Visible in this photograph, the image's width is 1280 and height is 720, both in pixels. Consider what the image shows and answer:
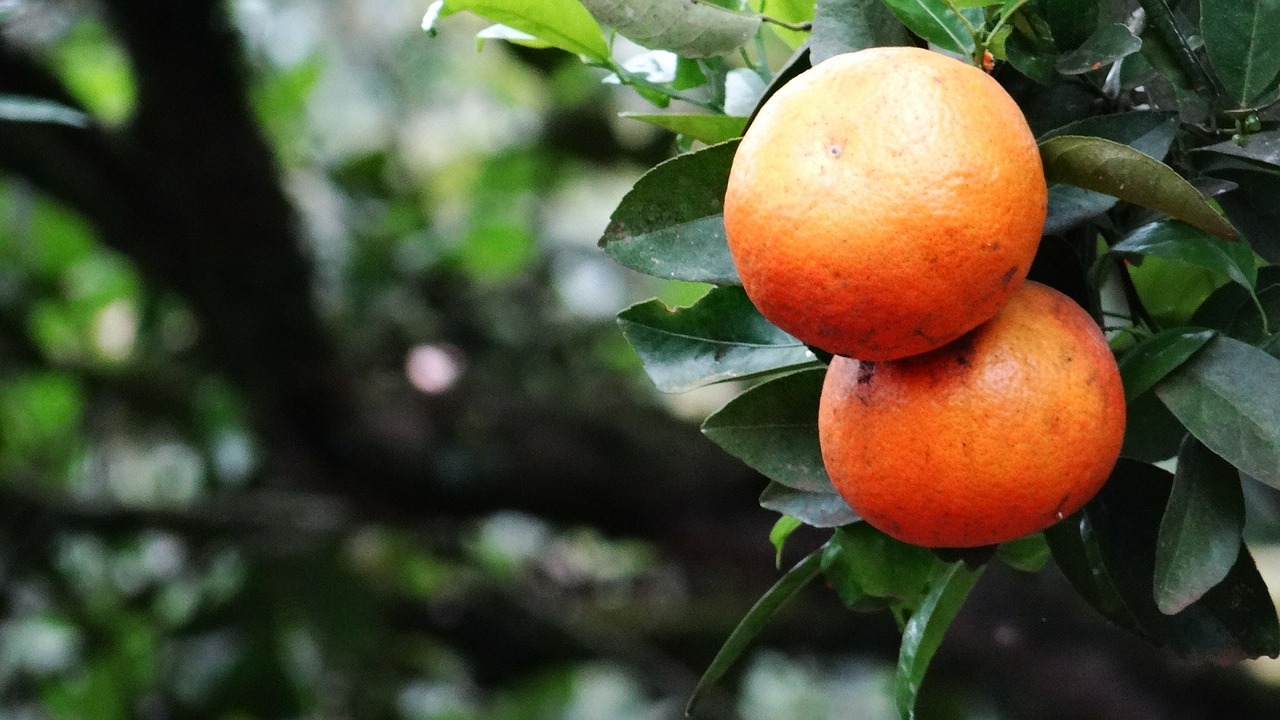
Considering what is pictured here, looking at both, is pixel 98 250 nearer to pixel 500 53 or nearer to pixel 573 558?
pixel 500 53

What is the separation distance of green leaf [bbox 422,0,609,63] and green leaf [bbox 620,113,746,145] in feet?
0.25

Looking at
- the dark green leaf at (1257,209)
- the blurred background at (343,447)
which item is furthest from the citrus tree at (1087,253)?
the blurred background at (343,447)

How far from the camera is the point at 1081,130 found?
1.41 ft

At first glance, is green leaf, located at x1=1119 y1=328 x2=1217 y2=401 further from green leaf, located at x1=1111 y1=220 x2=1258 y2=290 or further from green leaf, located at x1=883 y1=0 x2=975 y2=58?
green leaf, located at x1=883 y1=0 x2=975 y2=58

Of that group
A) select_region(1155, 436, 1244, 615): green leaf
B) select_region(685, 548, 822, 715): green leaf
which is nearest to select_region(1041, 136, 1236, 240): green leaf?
select_region(1155, 436, 1244, 615): green leaf

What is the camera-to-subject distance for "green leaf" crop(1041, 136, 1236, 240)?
375mm

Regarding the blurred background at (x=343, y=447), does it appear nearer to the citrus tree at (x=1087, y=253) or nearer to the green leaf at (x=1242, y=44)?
the citrus tree at (x=1087, y=253)

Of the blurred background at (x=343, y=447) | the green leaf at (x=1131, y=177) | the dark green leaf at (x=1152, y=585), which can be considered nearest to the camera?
the green leaf at (x=1131, y=177)

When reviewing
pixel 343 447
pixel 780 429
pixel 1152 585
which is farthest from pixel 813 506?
pixel 343 447

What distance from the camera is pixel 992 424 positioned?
415 mm

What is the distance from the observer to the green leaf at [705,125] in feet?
1.54

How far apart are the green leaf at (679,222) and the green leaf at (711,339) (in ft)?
0.15

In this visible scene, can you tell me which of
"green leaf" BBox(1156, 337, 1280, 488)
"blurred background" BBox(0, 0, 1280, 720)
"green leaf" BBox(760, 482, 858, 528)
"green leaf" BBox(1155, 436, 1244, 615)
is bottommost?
"blurred background" BBox(0, 0, 1280, 720)

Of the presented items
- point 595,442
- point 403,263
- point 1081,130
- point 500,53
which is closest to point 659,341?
point 1081,130
